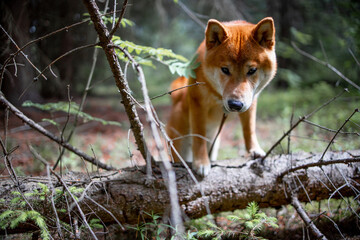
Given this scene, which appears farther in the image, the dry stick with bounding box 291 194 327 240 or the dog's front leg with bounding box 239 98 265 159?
the dog's front leg with bounding box 239 98 265 159

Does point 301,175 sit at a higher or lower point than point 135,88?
lower

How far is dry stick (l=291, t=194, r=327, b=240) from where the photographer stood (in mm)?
1790

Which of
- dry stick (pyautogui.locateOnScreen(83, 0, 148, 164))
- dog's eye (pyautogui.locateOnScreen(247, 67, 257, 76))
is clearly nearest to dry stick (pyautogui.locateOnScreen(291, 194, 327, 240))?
dog's eye (pyautogui.locateOnScreen(247, 67, 257, 76))

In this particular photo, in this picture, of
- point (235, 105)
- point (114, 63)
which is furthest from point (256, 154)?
point (114, 63)

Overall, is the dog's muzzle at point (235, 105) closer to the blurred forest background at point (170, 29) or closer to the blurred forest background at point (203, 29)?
the blurred forest background at point (203, 29)

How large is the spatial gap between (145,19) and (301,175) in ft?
24.1

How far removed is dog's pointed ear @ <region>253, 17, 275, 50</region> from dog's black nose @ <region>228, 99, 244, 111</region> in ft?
2.52

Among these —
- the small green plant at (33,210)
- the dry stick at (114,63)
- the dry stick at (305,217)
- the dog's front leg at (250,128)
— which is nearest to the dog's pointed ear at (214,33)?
the dog's front leg at (250,128)

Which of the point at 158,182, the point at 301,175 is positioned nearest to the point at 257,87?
the point at 301,175

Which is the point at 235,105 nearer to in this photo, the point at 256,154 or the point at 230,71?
the point at 230,71

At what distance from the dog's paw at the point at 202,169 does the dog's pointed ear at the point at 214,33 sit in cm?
126

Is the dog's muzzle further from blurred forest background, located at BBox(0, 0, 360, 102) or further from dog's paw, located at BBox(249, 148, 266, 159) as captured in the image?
blurred forest background, located at BBox(0, 0, 360, 102)

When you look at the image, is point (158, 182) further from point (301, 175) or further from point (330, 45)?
point (330, 45)

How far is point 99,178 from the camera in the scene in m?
2.13
